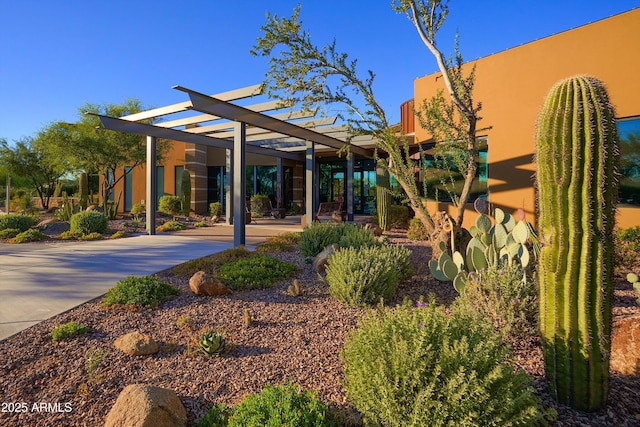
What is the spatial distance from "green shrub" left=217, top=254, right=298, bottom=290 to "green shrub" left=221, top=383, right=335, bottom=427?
9.05 feet

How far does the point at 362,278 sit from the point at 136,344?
2316 mm

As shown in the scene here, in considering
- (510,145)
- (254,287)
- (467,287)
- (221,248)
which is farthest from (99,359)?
(510,145)

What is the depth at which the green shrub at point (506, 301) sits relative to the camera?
307 cm

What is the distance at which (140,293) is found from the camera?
13.8 feet

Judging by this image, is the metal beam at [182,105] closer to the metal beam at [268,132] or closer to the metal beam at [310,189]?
the metal beam at [268,132]

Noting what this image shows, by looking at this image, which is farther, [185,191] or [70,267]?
[185,191]

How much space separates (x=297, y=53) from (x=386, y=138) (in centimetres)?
242

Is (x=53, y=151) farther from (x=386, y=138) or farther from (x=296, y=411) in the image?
(x=296, y=411)

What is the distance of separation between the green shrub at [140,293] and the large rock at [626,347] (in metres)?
4.41

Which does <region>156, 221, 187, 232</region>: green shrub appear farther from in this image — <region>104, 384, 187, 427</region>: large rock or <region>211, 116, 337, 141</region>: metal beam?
<region>104, 384, 187, 427</region>: large rock

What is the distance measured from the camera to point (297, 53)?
6.84m

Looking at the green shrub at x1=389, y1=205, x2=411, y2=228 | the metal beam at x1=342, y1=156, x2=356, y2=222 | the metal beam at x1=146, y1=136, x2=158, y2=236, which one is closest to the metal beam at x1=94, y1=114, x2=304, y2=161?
the metal beam at x1=146, y1=136, x2=158, y2=236

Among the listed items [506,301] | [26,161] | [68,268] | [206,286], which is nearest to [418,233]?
[506,301]

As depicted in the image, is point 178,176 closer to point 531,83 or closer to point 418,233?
point 418,233
